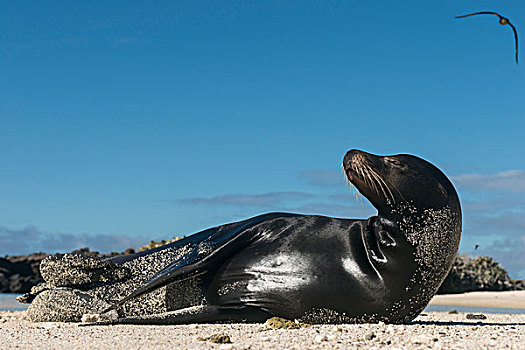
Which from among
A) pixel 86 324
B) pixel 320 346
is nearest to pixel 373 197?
pixel 320 346

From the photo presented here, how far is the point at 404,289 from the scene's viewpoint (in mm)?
6652

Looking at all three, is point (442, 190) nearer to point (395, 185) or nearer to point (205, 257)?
point (395, 185)

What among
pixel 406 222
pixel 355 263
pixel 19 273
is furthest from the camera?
pixel 19 273

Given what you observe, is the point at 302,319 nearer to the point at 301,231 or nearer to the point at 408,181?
the point at 301,231

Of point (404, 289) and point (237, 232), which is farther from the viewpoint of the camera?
point (237, 232)

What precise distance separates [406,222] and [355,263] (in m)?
0.62

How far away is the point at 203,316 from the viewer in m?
6.66

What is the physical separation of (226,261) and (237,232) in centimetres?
32

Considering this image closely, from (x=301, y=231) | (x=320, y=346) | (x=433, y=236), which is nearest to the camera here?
(x=320, y=346)

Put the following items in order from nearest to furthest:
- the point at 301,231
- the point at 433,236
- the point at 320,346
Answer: the point at 320,346 < the point at 433,236 < the point at 301,231

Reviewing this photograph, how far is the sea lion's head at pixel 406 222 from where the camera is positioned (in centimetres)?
659

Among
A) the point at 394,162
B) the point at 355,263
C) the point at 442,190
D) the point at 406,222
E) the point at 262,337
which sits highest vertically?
the point at 394,162

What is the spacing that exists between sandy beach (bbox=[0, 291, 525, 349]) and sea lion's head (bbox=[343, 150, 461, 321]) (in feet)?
1.74

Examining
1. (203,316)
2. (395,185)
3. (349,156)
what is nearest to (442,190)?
(395,185)
